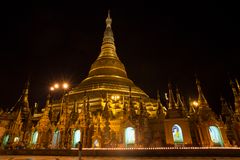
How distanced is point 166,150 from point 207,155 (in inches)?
107

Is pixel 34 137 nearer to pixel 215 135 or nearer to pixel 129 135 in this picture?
pixel 129 135

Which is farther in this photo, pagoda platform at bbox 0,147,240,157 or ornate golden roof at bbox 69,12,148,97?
ornate golden roof at bbox 69,12,148,97

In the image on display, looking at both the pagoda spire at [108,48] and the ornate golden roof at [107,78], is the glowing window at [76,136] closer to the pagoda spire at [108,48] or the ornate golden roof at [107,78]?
the ornate golden roof at [107,78]

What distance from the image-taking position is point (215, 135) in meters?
21.2

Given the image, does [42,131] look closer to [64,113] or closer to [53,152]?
[64,113]

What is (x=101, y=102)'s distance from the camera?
31.3 m

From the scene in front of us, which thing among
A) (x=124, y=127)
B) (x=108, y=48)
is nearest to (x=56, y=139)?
(x=124, y=127)

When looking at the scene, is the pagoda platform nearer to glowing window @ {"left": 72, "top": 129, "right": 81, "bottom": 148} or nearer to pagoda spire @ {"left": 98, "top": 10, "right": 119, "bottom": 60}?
glowing window @ {"left": 72, "top": 129, "right": 81, "bottom": 148}

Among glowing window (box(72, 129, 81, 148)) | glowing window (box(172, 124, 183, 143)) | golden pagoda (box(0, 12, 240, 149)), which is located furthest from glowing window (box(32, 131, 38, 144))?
glowing window (box(172, 124, 183, 143))

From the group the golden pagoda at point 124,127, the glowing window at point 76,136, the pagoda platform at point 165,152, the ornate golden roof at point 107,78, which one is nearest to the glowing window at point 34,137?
the golden pagoda at point 124,127

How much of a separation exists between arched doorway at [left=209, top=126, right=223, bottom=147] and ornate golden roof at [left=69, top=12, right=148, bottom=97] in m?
18.2

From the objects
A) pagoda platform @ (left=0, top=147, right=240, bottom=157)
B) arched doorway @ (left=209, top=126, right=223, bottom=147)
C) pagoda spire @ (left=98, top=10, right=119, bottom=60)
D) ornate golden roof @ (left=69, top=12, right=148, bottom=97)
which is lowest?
pagoda platform @ (left=0, top=147, right=240, bottom=157)

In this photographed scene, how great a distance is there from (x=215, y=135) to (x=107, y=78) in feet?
82.0

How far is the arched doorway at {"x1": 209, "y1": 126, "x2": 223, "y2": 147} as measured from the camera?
20.4m
